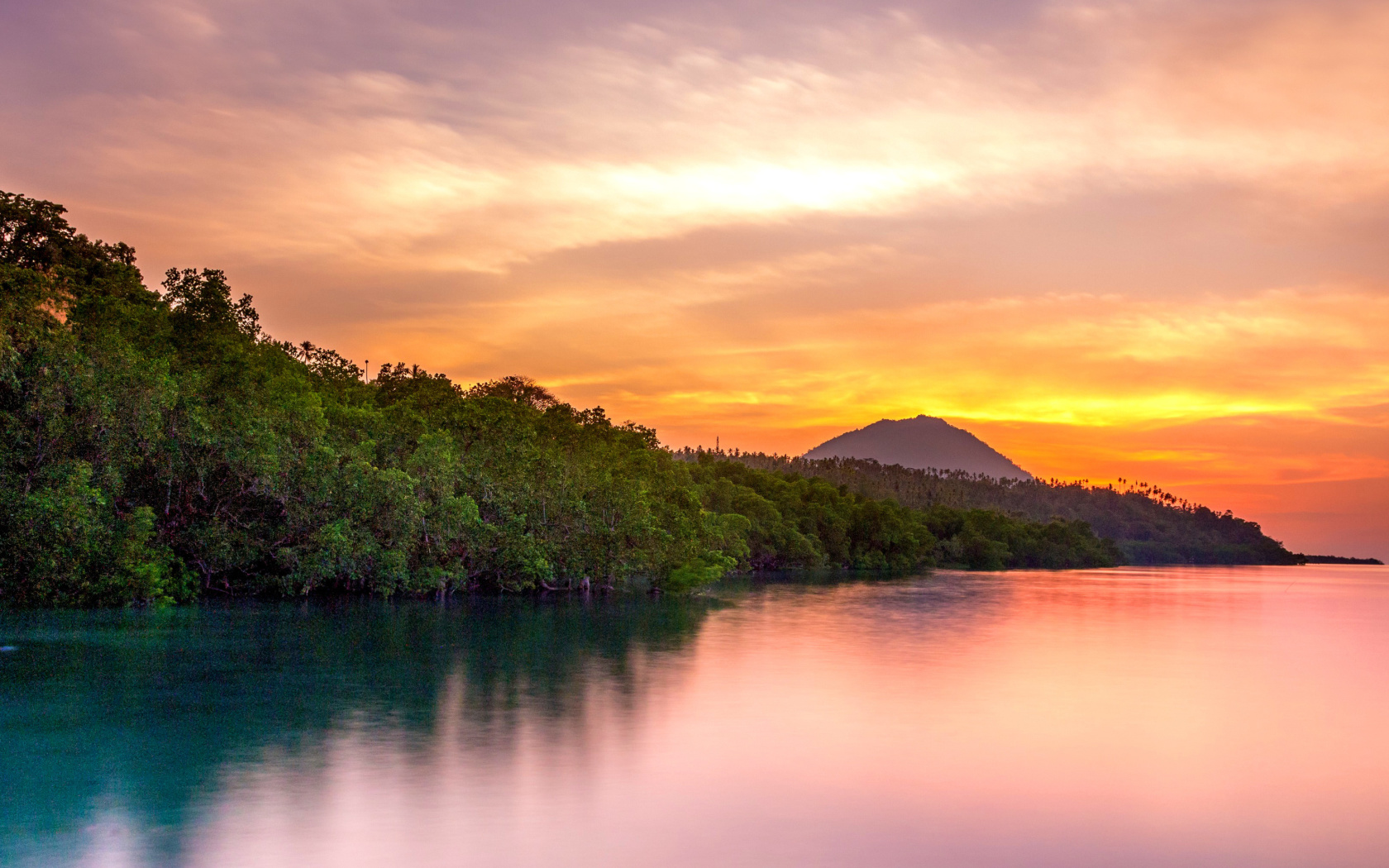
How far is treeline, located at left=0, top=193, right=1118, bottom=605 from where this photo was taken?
31.0 metres

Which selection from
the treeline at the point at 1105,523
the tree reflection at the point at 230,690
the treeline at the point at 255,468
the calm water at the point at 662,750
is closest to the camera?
the calm water at the point at 662,750

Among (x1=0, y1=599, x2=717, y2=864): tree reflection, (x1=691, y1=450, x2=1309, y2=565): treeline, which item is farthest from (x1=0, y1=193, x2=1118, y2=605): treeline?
(x1=691, y1=450, x2=1309, y2=565): treeline

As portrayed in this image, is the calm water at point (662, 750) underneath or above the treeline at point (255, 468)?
underneath

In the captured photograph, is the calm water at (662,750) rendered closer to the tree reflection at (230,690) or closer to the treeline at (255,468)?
the tree reflection at (230,690)

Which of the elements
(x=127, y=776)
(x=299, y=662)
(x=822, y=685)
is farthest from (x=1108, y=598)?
(x=127, y=776)

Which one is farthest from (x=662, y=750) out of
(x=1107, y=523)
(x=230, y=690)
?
(x=1107, y=523)

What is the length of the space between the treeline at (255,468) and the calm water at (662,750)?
380cm

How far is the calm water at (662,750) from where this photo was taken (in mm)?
10328

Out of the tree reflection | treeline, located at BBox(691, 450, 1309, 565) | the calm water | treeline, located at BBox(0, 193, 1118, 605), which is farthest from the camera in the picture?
treeline, located at BBox(691, 450, 1309, 565)

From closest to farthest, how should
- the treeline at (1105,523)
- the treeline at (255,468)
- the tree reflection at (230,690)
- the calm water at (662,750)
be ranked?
the calm water at (662,750) < the tree reflection at (230,690) < the treeline at (255,468) < the treeline at (1105,523)

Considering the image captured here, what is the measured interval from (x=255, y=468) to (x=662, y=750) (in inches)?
1023

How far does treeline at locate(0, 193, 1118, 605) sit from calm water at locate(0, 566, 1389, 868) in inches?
150

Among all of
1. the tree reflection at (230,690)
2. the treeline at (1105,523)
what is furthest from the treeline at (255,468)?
the treeline at (1105,523)

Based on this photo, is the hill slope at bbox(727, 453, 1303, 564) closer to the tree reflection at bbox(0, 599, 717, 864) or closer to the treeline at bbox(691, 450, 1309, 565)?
the treeline at bbox(691, 450, 1309, 565)
